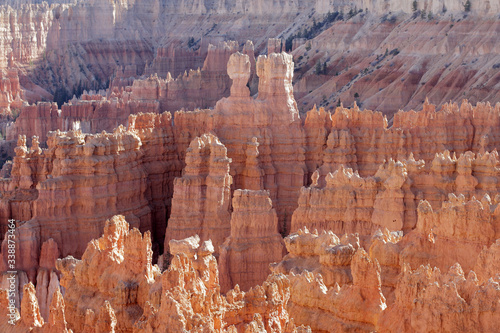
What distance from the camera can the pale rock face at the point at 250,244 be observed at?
29.7 metres

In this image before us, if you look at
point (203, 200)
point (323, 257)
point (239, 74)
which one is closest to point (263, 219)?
point (203, 200)

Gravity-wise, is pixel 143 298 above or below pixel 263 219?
above

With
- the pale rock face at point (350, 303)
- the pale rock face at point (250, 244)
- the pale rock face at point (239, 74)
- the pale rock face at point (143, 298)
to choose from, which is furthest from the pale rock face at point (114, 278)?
the pale rock face at point (239, 74)

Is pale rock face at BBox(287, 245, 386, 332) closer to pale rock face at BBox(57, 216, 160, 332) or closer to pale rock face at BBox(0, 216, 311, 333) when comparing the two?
pale rock face at BBox(0, 216, 311, 333)

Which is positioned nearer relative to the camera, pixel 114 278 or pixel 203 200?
pixel 114 278

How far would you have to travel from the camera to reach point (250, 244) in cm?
3025

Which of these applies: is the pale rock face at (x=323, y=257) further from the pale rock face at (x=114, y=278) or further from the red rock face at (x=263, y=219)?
the pale rock face at (x=114, y=278)

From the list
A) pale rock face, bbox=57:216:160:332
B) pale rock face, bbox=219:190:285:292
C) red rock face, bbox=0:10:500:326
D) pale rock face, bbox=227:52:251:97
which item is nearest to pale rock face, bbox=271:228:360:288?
red rock face, bbox=0:10:500:326

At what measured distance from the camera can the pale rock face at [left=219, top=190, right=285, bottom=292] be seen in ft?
97.3

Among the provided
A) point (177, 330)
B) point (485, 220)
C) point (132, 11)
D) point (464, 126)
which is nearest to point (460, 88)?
point (464, 126)

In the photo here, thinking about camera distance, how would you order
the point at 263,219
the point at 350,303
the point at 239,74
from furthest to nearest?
the point at 239,74 → the point at 263,219 → the point at 350,303

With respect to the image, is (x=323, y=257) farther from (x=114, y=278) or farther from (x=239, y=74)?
(x=239, y=74)

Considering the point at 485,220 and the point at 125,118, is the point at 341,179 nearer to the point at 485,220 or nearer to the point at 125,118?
the point at 485,220

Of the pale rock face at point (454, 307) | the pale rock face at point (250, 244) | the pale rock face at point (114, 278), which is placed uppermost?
the pale rock face at point (454, 307)
